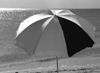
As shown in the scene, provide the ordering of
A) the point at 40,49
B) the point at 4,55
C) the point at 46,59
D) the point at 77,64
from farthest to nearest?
the point at 4,55 → the point at 46,59 → the point at 77,64 → the point at 40,49

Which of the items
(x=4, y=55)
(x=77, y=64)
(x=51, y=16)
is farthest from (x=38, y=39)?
(x=4, y=55)

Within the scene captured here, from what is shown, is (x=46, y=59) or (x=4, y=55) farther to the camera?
(x=4, y=55)

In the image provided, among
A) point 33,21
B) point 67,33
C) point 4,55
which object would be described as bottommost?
point 67,33

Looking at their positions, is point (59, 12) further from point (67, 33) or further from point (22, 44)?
point (22, 44)

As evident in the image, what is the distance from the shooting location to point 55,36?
6.03 meters

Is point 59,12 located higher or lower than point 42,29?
higher

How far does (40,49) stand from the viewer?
600 centimetres

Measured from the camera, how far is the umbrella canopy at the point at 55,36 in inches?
236

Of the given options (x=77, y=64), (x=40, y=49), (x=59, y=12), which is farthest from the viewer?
(x=77, y=64)

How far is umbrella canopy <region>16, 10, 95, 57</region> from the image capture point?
6.00 meters

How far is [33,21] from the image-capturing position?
6.36 meters

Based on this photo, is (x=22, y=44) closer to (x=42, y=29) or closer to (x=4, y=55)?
Result: (x=42, y=29)

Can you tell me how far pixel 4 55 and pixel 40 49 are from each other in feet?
52.1

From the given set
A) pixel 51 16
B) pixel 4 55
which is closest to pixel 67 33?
pixel 51 16
